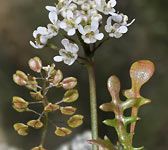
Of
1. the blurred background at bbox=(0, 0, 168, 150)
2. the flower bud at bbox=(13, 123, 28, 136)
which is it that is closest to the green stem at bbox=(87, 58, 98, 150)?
the flower bud at bbox=(13, 123, 28, 136)

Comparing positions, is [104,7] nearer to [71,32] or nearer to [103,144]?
[71,32]

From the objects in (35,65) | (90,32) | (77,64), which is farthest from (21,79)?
(77,64)

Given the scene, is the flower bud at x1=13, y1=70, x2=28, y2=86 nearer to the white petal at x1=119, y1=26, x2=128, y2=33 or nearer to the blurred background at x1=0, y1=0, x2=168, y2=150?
the white petal at x1=119, y1=26, x2=128, y2=33

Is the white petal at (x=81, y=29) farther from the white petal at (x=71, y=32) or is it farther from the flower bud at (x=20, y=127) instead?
the flower bud at (x=20, y=127)

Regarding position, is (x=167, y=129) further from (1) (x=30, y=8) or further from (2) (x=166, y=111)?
(1) (x=30, y=8)

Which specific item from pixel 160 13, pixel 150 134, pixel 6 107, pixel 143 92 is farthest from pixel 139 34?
pixel 6 107

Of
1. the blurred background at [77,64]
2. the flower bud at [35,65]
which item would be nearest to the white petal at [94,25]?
the flower bud at [35,65]
